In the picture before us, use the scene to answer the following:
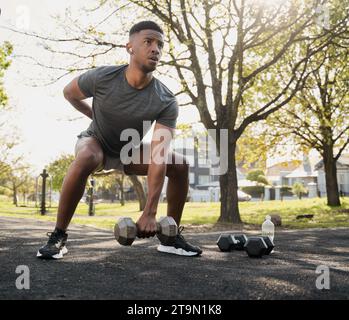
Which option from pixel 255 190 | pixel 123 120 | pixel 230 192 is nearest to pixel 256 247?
pixel 123 120

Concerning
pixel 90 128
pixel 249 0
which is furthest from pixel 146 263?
pixel 249 0

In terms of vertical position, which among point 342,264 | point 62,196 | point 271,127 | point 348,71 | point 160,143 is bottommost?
point 342,264

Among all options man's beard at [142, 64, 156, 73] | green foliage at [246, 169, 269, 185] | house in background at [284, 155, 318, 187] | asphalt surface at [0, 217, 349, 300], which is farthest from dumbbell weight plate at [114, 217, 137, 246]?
house in background at [284, 155, 318, 187]

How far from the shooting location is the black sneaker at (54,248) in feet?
11.8

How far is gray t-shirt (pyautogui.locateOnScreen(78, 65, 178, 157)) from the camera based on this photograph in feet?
12.2

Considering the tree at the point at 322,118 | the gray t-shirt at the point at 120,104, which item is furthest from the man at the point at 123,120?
the tree at the point at 322,118

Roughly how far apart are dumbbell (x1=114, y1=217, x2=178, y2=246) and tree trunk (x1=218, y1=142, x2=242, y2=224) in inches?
370

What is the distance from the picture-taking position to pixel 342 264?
377 centimetres

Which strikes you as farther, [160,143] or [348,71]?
[348,71]

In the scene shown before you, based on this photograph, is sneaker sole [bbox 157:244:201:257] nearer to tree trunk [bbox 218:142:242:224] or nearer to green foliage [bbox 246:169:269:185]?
tree trunk [bbox 218:142:242:224]

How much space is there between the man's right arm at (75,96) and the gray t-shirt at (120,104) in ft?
0.30

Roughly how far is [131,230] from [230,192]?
32.5 ft

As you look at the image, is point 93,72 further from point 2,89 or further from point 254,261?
point 2,89

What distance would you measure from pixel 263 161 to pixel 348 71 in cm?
795
